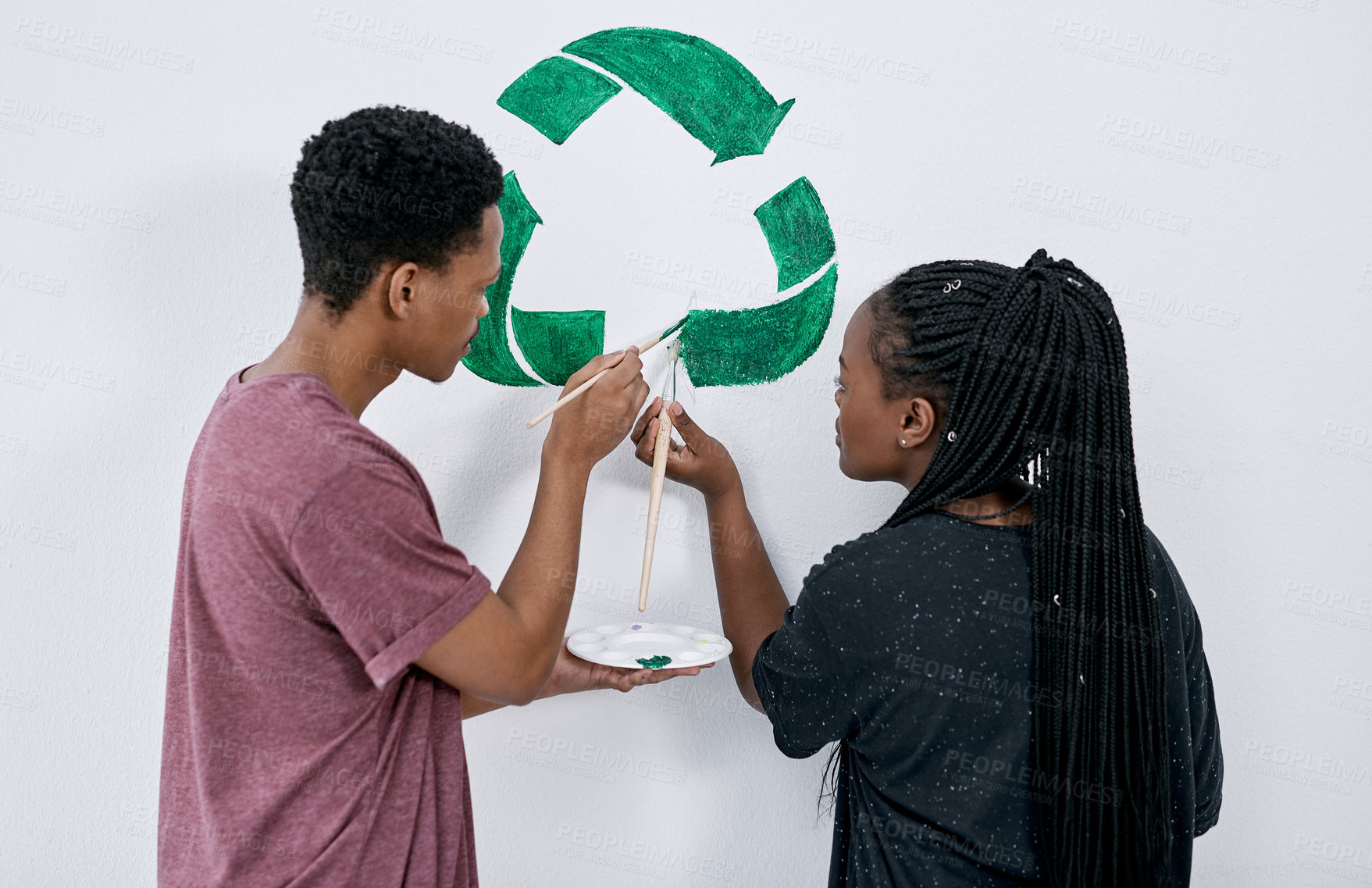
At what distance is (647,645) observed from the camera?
102cm

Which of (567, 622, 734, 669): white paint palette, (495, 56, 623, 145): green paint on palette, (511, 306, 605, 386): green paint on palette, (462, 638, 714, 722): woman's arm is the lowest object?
(462, 638, 714, 722): woman's arm

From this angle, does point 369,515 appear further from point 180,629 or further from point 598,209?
point 598,209

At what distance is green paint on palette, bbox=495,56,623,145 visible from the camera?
1.12 metres

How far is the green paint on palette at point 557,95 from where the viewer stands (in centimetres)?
112

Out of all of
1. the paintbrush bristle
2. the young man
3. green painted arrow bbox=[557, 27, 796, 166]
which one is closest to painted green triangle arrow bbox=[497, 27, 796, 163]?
green painted arrow bbox=[557, 27, 796, 166]

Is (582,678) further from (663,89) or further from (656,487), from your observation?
(663,89)

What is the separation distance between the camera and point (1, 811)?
1210mm

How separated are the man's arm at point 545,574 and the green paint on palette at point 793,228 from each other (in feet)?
0.82

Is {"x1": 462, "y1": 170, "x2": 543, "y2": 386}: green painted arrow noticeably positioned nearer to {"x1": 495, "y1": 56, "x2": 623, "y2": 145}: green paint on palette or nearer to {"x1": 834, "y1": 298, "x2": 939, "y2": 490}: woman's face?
{"x1": 495, "y1": 56, "x2": 623, "y2": 145}: green paint on palette

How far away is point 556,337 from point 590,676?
419 millimetres

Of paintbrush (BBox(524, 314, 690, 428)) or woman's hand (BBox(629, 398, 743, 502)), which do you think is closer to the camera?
paintbrush (BBox(524, 314, 690, 428))

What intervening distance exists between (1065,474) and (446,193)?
615 millimetres

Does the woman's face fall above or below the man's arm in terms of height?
above

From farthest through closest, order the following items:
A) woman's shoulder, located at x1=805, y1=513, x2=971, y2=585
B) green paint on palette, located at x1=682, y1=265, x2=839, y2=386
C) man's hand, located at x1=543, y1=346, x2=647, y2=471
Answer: green paint on palette, located at x1=682, y1=265, x2=839, y2=386
man's hand, located at x1=543, y1=346, x2=647, y2=471
woman's shoulder, located at x1=805, y1=513, x2=971, y2=585
